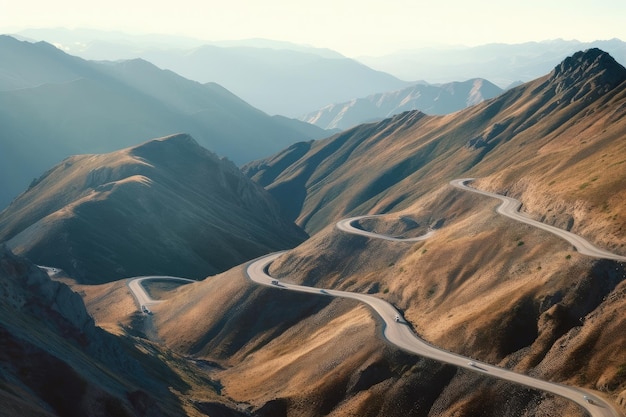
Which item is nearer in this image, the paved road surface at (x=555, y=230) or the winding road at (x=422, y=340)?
the winding road at (x=422, y=340)

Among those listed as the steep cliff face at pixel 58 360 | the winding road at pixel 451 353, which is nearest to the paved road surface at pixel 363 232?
the winding road at pixel 451 353

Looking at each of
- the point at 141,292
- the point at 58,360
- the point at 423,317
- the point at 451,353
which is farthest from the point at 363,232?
the point at 58,360

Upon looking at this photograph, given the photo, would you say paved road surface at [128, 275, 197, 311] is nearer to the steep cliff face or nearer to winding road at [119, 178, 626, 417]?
winding road at [119, 178, 626, 417]

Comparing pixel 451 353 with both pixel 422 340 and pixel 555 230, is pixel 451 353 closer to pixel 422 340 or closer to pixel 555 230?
pixel 422 340

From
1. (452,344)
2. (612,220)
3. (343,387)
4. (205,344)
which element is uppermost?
(612,220)

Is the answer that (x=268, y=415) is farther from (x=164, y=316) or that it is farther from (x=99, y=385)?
(x=164, y=316)

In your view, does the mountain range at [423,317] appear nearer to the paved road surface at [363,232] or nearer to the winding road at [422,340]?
the winding road at [422,340]

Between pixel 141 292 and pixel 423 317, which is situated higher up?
pixel 423 317

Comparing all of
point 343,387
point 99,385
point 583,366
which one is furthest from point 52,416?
point 583,366
